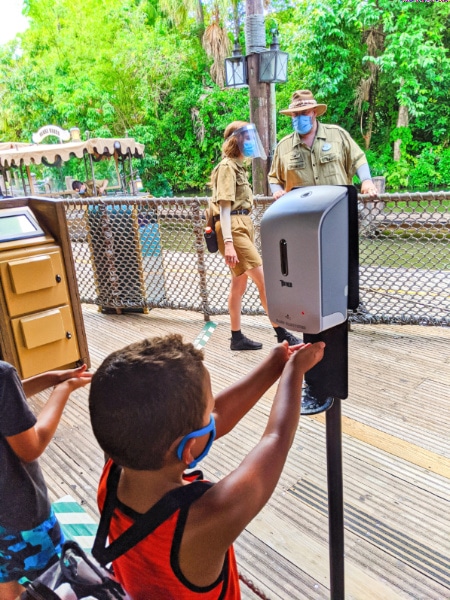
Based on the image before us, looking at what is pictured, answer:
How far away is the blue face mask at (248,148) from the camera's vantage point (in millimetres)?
3139

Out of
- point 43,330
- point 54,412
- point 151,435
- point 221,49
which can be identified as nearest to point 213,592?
point 151,435

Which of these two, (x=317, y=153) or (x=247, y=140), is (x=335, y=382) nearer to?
(x=247, y=140)

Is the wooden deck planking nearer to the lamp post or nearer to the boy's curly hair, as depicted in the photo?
the boy's curly hair

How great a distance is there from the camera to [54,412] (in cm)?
134

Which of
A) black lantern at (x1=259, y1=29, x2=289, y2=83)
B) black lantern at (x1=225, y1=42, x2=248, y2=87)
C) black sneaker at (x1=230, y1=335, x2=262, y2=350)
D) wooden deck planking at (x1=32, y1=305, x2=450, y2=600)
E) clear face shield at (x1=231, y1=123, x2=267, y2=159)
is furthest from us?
black lantern at (x1=225, y1=42, x2=248, y2=87)

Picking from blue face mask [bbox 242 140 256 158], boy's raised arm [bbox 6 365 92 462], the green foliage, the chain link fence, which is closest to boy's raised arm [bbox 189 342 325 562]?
boy's raised arm [bbox 6 365 92 462]

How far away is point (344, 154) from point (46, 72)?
23.6 m

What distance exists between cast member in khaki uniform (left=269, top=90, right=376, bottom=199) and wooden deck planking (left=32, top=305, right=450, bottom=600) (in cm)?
120

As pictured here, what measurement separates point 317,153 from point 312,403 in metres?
2.43

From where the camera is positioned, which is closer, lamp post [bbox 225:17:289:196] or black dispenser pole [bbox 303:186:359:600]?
black dispenser pole [bbox 303:186:359:600]

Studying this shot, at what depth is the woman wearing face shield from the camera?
10.4 feet

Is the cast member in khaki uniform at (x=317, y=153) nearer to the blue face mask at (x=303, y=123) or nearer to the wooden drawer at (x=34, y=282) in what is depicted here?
the blue face mask at (x=303, y=123)

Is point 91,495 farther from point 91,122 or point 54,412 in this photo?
point 91,122

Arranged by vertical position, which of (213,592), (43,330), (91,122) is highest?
(91,122)
